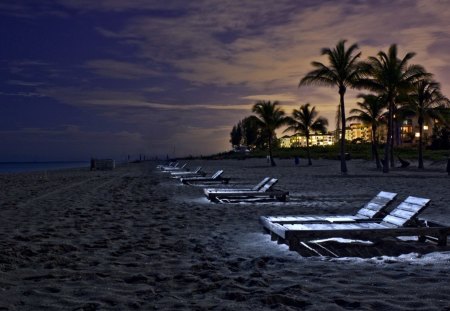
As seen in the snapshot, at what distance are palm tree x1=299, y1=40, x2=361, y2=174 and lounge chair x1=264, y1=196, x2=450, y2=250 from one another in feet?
79.3

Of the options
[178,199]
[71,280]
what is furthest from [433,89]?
[71,280]

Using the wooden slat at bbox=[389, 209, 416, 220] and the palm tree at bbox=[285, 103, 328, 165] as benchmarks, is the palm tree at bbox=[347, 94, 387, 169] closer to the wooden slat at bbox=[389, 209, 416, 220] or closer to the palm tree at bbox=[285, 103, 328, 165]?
the palm tree at bbox=[285, 103, 328, 165]

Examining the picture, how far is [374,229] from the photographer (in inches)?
293

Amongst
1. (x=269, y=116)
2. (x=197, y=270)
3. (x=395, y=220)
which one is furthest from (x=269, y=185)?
(x=269, y=116)

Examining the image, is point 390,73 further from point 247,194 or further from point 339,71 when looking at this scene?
point 247,194

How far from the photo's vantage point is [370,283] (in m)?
5.45

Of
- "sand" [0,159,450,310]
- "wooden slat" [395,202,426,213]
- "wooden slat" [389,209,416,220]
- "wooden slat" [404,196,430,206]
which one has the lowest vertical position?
"sand" [0,159,450,310]

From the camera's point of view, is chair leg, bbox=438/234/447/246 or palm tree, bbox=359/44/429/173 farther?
palm tree, bbox=359/44/429/173

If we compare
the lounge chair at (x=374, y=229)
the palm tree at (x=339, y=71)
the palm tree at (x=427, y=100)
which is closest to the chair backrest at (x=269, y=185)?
the lounge chair at (x=374, y=229)

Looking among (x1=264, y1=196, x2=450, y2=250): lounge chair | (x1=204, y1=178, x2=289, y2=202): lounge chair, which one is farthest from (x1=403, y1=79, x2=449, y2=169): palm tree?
(x1=264, y1=196, x2=450, y2=250): lounge chair

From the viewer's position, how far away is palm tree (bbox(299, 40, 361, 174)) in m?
32.2

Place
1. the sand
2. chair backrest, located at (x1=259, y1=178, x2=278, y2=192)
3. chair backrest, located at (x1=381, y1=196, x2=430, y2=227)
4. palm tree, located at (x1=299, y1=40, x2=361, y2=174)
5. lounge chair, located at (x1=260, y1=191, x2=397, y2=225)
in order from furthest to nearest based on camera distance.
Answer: palm tree, located at (x1=299, y1=40, x2=361, y2=174) → chair backrest, located at (x1=259, y1=178, x2=278, y2=192) → lounge chair, located at (x1=260, y1=191, x2=397, y2=225) → chair backrest, located at (x1=381, y1=196, x2=430, y2=227) → the sand

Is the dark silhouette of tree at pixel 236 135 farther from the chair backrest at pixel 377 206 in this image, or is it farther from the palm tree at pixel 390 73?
the chair backrest at pixel 377 206

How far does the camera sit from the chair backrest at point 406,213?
802cm
